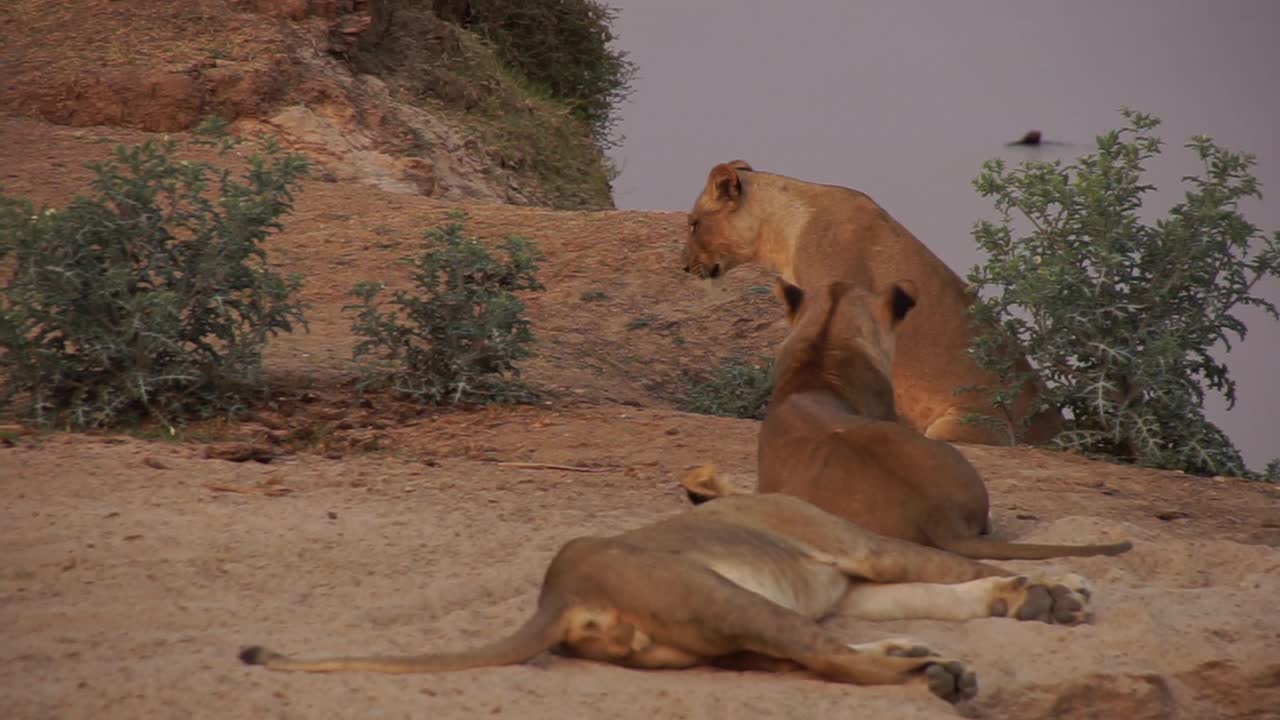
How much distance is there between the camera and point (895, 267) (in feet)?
26.0

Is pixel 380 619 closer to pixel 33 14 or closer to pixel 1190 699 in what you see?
pixel 1190 699

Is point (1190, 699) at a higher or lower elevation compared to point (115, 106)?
lower

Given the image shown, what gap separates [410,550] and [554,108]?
13.0 meters

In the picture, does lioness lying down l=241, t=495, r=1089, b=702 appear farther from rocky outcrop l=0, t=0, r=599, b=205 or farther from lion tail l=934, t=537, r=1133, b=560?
rocky outcrop l=0, t=0, r=599, b=205

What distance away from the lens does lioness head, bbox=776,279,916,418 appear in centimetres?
576

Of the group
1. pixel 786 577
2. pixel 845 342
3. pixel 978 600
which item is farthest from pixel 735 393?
pixel 786 577

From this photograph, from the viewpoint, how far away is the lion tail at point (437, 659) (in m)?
3.36

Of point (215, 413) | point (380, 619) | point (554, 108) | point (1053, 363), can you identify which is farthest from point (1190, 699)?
point (554, 108)

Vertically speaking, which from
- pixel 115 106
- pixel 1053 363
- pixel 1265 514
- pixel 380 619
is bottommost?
pixel 380 619

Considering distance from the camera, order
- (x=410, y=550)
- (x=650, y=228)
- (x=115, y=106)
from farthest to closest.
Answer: (x=115, y=106) < (x=650, y=228) < (x=410, y=550)

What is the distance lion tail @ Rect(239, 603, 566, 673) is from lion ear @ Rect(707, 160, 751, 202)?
5.53 meters

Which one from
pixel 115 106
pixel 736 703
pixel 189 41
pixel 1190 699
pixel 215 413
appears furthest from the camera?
pixel 189 41

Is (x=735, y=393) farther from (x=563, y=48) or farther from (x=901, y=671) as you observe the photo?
(x=563, y=48)

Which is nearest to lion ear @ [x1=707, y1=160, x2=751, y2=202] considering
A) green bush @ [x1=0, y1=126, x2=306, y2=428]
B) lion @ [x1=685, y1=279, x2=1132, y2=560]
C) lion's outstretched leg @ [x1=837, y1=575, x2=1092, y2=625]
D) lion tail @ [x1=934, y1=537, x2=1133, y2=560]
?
green bush @ [x1=0, y1=126, x2=306, y2=428]
